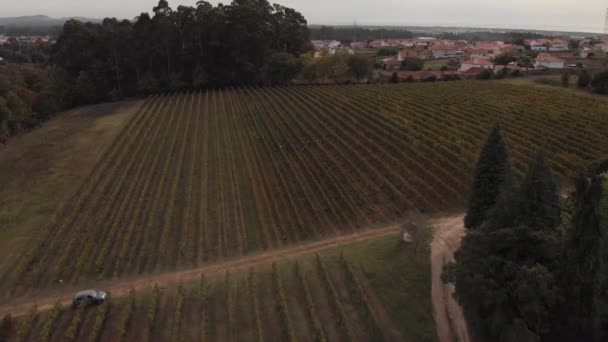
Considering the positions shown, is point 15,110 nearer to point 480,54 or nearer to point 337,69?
point 337,69

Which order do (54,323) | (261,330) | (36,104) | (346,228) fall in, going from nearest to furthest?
1. (261,330)
2. (54,323)
3. (346,228)
4. (36,104)

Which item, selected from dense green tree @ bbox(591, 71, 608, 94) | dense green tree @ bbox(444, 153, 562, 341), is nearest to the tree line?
dense green tree @ bbox(591, 71, 608, 94)

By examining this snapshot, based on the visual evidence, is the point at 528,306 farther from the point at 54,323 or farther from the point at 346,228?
the point at 54,323

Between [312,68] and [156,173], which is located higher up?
[312,68]

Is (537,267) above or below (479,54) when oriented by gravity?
below

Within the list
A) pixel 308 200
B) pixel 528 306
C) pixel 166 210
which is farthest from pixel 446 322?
pixel 166 210

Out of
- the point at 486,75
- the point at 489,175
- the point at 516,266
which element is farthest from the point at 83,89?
the point at 516,266
